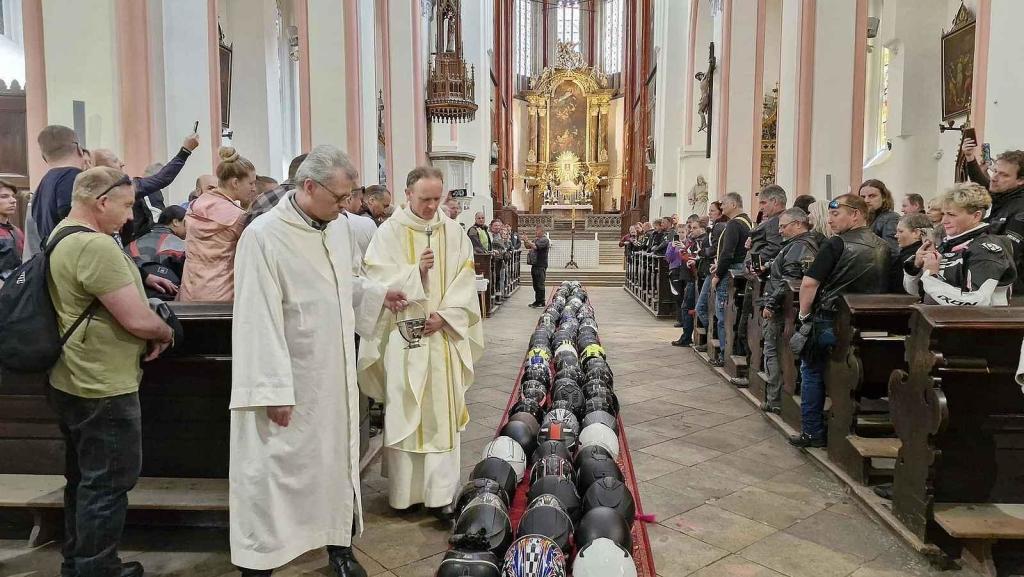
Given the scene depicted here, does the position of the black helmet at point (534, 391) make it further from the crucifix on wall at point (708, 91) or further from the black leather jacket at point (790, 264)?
the crucifix on wall at point (708, 91)

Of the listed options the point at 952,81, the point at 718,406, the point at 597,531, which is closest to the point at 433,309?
the point at 597,531

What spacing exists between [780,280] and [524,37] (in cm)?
3196

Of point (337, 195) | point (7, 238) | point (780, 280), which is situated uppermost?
point (337, 195)

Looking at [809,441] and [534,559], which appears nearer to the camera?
[534,559]

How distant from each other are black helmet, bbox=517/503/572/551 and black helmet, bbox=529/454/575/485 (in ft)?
1.38

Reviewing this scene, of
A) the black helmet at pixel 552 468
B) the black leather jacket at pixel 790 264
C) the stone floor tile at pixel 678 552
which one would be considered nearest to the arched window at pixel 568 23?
the black leather jacket at pixel 790 264

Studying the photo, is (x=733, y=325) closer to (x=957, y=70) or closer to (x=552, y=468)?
(x=552, y=468)

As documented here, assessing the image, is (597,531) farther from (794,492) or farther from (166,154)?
(166,154)

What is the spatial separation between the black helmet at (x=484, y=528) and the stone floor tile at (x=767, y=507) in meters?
1.51

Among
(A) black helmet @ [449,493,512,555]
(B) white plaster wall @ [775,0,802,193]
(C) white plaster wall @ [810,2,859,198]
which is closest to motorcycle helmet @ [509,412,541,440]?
(A) black helmet @ [449,493,512,555]

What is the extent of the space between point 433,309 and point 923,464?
2449 mm

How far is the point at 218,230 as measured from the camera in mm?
3395

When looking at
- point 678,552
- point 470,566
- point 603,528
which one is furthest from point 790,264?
point 470,566

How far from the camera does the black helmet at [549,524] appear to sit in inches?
104
